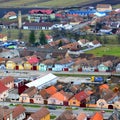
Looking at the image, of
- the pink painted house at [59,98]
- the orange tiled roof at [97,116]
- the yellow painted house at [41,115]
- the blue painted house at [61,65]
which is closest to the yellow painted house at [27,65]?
the blue painted house at [61,65]

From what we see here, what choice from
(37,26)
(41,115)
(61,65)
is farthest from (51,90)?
(37,26)

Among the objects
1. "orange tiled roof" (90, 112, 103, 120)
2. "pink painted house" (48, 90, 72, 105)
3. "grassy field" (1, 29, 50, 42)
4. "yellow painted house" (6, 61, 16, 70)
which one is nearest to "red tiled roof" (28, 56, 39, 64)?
"yellow painted house" (6, 61, 16, 70)

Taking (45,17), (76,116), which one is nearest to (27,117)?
(76,116)

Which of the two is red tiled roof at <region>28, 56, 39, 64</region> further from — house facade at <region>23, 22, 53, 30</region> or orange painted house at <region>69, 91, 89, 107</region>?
house facade at <region>23, 22, 53, 30</region>

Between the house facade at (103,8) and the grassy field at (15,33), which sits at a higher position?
the house facade at (103,8)

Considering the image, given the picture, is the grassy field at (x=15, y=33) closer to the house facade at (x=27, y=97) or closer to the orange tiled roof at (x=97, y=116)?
the house facade at (x=27, y=97)

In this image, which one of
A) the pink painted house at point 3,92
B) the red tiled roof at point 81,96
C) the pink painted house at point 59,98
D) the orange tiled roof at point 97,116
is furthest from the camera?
the pink painted house at point 3,92

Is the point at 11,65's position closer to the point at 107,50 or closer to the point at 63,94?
the point at 107,50

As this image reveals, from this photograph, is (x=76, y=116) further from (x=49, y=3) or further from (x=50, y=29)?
(x=49, y=3)
